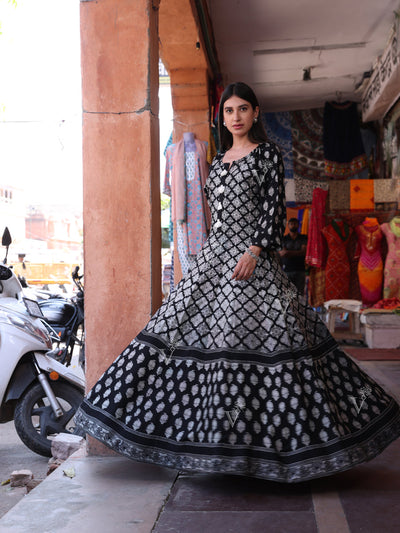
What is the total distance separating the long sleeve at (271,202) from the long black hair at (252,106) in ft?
0.29

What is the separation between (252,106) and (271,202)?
1.54 ft

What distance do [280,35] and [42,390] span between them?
15.3ft

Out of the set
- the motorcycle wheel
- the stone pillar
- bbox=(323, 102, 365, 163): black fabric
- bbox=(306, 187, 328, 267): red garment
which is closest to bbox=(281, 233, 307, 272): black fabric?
bbox=(306, 187, 328, 267): red garment

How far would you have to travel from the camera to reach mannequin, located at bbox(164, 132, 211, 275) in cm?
540

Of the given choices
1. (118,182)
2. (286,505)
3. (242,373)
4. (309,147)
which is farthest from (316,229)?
(286,505)

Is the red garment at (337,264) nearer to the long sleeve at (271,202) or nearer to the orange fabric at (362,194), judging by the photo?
the orange fabric at (362,194)

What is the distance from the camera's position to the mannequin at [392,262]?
25.1ft

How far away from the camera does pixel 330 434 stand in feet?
6.94

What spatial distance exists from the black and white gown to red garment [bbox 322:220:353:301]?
6.01 meters

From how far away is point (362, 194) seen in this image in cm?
807

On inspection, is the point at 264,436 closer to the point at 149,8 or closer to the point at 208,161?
the point at 149,8

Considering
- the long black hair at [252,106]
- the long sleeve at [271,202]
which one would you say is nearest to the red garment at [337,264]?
the long black hair at [252,106]

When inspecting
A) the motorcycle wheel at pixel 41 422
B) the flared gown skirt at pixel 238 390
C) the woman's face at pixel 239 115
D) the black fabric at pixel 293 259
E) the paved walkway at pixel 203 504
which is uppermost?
the woman's face at pixel 239 115

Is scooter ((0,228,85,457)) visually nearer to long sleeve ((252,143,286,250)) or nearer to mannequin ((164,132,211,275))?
long sleeve ((252,143,286,250))
